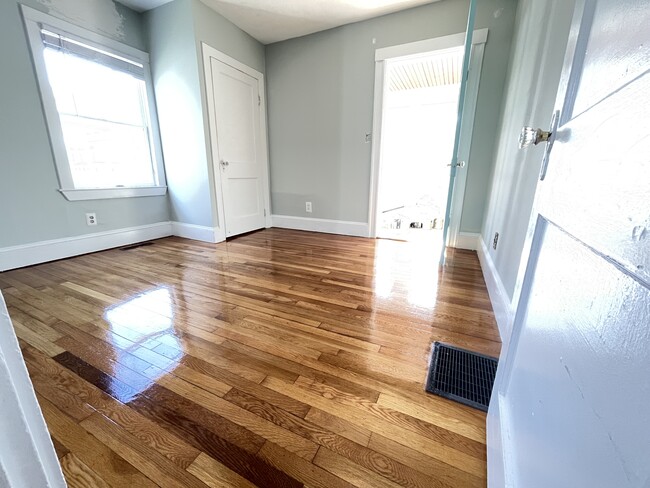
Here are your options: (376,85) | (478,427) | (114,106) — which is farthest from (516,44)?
(114,106)

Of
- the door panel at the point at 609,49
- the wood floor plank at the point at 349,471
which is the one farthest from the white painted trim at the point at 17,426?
the door panel at the point at 609,49

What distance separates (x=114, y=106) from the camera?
269cm

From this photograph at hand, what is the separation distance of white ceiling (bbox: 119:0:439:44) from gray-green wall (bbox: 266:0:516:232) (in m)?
0.12

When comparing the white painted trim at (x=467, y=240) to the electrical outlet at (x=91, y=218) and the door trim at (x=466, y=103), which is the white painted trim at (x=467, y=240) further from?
the electrical outlet at (x=91, y=218)

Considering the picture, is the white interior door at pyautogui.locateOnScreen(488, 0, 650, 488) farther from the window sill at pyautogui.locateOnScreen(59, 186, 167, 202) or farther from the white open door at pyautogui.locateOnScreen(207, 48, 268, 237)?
the window sill at pyautogui.locateOnScreen(59, 186, 167, 202)

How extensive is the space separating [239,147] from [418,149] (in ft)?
15.5

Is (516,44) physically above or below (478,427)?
above

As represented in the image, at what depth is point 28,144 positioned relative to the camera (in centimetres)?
213

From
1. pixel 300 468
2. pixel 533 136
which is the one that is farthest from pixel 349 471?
pixel 533 136

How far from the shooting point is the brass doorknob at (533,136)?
0.60m

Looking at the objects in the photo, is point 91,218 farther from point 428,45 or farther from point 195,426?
point 428,45

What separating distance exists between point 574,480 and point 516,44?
2818 mm

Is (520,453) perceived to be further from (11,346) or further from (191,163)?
(191,163)

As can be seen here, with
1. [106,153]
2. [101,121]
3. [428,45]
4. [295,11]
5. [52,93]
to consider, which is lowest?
[106,153]
